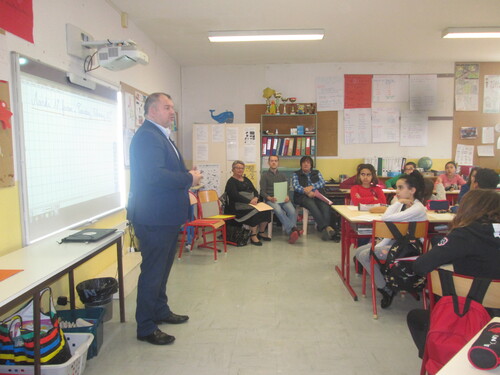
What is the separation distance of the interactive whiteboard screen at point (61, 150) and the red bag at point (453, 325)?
228cm

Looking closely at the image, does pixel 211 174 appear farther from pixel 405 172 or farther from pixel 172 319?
pixel 172 319

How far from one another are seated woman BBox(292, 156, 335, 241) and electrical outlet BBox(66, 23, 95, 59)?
3576mm

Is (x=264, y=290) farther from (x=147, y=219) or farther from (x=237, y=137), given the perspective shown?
(x=237, y=137)

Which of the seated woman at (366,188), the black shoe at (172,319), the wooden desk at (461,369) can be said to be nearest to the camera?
the wooden desk at (461,369)

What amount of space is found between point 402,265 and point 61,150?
2.56 metres

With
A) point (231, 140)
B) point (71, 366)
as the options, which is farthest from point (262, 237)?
point (71, 366)

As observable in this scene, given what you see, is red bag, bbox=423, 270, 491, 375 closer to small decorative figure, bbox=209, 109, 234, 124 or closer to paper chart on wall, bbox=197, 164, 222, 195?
paper chart on wall, bbox=197, 164, 222, 195

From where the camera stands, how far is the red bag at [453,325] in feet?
4.51

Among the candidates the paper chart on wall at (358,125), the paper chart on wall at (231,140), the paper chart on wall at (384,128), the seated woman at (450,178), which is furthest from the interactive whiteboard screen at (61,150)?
the seated woman at (450,178)

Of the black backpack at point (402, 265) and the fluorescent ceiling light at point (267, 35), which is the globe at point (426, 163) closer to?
the fluorescent ceiling light at point (267, 35)

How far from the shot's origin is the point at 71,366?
1872 millimetres

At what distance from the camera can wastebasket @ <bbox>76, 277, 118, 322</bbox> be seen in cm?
260

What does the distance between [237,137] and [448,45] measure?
340 centimetres

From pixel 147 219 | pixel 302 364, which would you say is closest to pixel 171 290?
pixel 147 219
